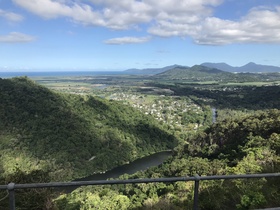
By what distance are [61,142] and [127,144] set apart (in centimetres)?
1538

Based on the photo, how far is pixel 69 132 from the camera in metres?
60.3

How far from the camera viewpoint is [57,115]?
2486 inches

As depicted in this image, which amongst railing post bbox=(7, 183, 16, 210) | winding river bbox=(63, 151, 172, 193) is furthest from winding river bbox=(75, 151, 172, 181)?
railing post bbox=(7, 183, 16, 210)

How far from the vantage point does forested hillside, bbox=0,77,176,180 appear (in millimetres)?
51438

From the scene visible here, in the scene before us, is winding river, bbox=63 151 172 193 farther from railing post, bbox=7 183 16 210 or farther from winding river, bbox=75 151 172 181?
railing post, bbox=7 183 16 210

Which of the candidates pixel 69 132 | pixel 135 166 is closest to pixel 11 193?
pixel 135 166

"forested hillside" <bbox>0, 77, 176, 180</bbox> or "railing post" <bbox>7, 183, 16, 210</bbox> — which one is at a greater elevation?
"railing post" <bbox>7, 183, 16, 210</bbox>

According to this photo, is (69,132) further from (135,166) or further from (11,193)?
(11,193)

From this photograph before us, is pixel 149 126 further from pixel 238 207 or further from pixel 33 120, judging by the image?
pixel 238 207

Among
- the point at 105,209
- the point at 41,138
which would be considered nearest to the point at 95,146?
the point at 41,138

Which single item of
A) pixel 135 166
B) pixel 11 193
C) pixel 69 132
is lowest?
pixel 135 166

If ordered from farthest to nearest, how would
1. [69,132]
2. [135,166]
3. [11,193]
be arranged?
1. [69,132]
2. [135,166]
3. [11,193]

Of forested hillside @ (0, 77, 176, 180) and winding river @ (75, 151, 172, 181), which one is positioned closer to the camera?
winding river @ (75, 151, 172, 181)

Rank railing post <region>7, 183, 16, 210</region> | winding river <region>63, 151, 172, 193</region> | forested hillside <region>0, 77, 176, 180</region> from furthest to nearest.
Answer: forested hillside <region>0, 77, 176, 180</region>, winding river <region>63, 151, 172, 193</region>, railing post <region>7, 183, 16, 210</region>
